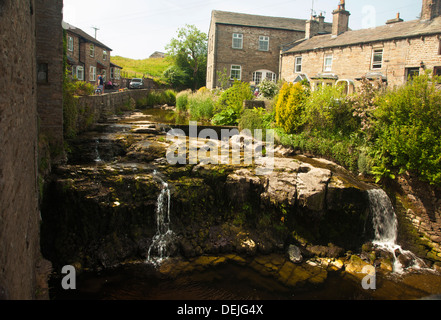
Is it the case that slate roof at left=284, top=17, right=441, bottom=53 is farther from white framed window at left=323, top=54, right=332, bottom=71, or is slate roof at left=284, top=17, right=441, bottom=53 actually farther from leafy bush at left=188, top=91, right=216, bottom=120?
leafy bush at left=188, top=91, right=216, bottom=120

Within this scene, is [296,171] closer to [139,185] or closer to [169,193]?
[169,193]

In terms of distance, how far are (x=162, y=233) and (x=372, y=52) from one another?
1899 cm

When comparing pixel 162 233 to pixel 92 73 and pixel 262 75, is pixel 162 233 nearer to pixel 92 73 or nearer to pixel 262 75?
pixel 262 75

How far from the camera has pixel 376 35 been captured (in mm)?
21562

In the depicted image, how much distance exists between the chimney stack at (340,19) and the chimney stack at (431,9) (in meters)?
6.46

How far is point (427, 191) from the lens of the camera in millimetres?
10914

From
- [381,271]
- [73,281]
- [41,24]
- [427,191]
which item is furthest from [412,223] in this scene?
[41,24]

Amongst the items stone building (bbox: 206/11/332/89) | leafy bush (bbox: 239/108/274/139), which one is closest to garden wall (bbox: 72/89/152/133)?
leafy bush (bbox: 239/108/274/139)

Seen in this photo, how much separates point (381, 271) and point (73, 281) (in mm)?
7654

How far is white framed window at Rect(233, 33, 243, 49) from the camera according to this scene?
30453mm

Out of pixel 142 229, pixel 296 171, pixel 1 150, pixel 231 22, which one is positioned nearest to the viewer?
pixel 1 150

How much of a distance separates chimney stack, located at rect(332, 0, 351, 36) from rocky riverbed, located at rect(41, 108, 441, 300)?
18.4 meters

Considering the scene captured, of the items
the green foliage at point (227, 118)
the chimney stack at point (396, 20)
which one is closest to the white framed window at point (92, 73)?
the green foliage at point (227, 118)

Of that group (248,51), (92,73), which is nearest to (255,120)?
(248,51)
